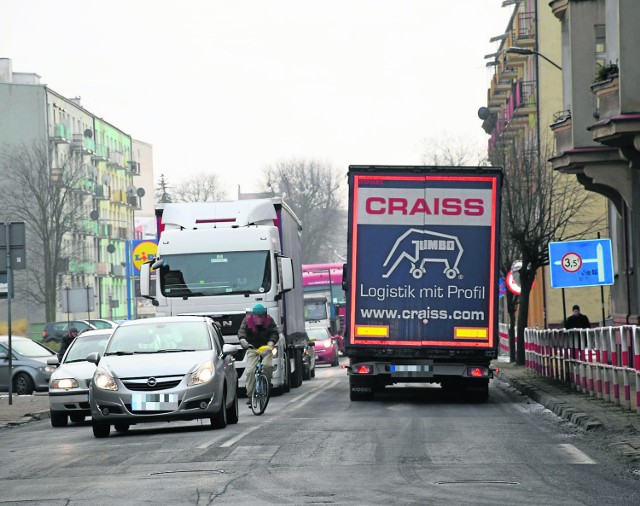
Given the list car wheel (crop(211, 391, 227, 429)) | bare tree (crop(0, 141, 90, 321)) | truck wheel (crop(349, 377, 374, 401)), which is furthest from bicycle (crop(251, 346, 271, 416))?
bare tree (crop(0, 141, 90, 321))

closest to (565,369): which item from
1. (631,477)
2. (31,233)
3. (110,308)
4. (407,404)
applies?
(407,404)

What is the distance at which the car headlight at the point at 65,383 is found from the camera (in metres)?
23.0

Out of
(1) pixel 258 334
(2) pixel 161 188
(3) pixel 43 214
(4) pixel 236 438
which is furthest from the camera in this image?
(2) pixel 161 188

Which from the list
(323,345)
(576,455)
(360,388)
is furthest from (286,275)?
(323,345)

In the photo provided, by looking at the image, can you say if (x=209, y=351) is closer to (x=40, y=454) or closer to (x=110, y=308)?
(x=40, y=454)

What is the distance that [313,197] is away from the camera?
131 metres

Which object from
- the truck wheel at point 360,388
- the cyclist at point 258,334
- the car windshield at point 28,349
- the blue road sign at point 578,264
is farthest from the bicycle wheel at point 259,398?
the car windshield at point 28,349

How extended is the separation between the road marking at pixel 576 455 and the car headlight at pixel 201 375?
5122 millimetres

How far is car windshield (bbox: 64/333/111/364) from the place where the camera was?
2511cm

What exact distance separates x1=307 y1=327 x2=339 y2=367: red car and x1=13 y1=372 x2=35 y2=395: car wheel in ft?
70.2

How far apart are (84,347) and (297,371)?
10193 mm

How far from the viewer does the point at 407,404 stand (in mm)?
25484

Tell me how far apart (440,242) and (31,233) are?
66.9 metres

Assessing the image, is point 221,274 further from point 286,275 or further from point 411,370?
point 411,370
